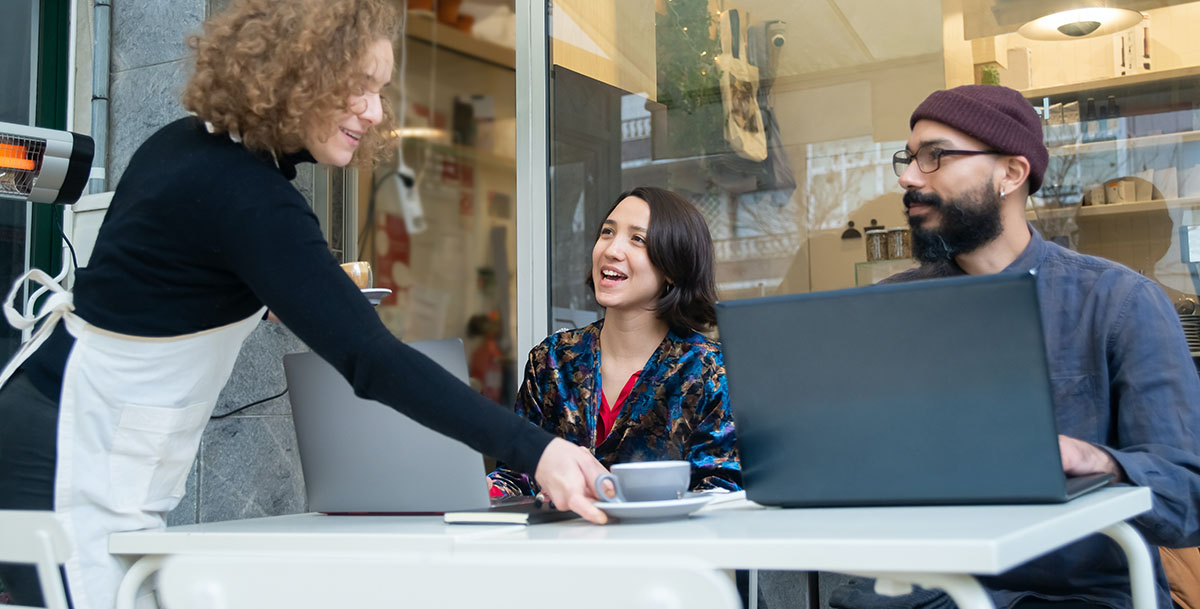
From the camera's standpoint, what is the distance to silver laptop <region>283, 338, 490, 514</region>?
4.84 feet

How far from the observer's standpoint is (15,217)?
2.49 metres

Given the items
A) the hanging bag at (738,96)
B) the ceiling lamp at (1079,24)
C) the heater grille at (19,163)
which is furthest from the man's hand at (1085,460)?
the heater grille at (19,163)

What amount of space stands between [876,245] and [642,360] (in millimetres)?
744

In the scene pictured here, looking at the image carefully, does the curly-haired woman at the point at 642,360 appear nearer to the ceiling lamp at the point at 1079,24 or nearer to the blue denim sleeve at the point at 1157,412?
the blue denim sleeve at the point at 1157,412

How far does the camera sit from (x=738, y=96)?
9.30 ft

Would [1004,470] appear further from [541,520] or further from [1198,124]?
[1198,124]

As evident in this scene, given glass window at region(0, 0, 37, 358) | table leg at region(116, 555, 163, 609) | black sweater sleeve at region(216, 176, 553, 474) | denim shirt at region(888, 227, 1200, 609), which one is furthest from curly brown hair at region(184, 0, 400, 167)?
glass window at region(0, 0, 37, 358)

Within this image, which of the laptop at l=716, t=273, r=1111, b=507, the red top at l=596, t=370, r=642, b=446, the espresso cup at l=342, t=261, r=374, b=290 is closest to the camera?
the laptop at l=716, t=273, r=1111, b=507

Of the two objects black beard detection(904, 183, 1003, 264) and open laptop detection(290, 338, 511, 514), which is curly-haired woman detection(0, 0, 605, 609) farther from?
black beard detection(904, 183, 1003, 264)

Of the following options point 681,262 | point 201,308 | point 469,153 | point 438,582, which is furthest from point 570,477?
point 469,153

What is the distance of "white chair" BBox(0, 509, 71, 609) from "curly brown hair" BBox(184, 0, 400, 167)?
0.52 metres

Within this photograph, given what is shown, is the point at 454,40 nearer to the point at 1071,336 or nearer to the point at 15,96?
the point at 15,96

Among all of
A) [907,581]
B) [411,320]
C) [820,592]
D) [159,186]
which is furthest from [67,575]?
[411,320]

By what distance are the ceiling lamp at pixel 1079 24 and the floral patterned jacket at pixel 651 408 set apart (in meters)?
1.07
